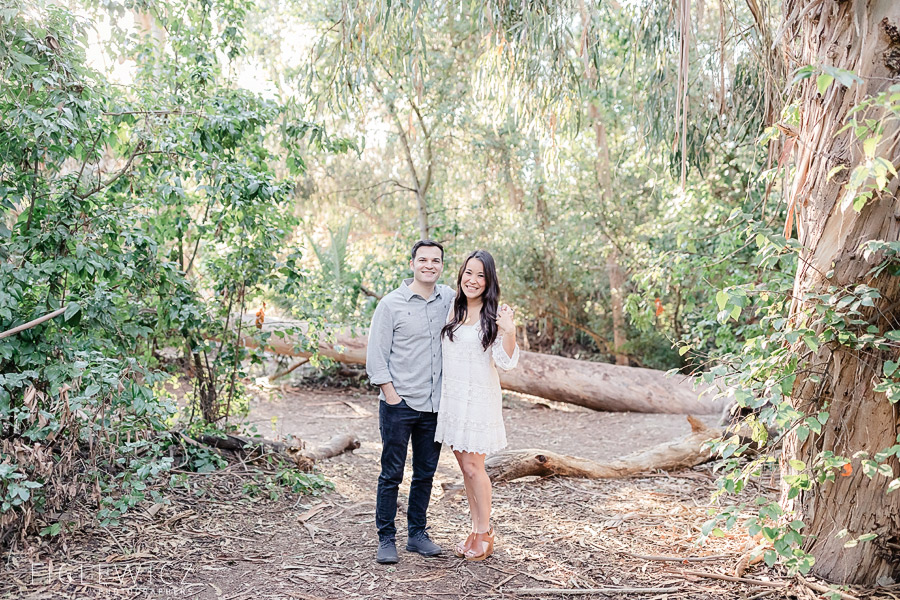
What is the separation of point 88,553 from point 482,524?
6.54 feet

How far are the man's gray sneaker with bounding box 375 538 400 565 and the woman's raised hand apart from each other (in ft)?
4.13

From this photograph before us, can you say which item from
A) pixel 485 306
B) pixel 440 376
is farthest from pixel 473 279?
pixel 440 376

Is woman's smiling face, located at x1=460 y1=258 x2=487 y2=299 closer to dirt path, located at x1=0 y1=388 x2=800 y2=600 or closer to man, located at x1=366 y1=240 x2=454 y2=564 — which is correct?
man, located at x1=366 y1=240 x2=454 y2=564

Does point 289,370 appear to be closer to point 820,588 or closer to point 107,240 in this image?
point 107,240

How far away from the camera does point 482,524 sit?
11.9 feet

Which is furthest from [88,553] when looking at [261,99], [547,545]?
[261,99]

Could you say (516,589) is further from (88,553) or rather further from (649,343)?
(649,343)

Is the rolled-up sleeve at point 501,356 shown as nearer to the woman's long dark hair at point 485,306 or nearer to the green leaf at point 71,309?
the woman's long dark hair at point 485,306

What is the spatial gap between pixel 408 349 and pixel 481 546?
1099 millimetres

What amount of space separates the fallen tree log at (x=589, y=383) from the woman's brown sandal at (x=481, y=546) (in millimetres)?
5177

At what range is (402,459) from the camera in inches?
141

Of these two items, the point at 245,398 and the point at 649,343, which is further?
the point at 649,343

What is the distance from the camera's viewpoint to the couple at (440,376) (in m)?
3.50

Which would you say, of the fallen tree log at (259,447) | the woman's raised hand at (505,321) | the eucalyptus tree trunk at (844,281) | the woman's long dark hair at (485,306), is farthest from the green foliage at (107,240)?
the eucalyptus tree trunk at (844,281)
